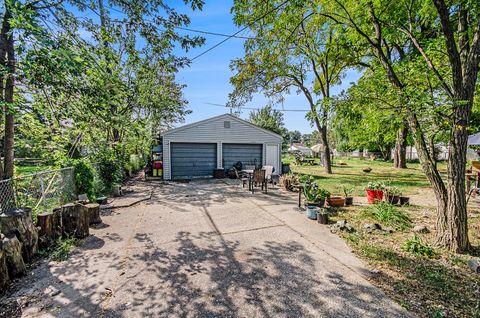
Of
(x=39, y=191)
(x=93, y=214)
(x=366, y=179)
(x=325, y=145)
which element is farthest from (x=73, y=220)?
(x=325, y=145)

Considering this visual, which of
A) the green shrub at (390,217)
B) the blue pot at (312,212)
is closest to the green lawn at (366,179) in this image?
the green shrub at (390,217)

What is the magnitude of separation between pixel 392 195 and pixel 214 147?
8.86m

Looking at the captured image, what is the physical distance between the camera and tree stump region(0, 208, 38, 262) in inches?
117

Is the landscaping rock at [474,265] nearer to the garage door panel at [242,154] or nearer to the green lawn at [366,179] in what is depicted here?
the green lawn at [366,179]

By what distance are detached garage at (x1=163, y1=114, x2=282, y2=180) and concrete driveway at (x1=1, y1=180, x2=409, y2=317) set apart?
697 cm

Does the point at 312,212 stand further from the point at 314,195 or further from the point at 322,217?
the point at 314,195

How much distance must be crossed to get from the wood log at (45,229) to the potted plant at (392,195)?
8.02 metres

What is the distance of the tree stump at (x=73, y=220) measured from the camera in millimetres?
3992

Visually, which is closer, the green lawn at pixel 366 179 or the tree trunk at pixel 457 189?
the tree trunk at pixel 457 189

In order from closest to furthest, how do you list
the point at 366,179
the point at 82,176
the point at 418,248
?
the point at 418,248, the point at 82,176, the point at 366,179

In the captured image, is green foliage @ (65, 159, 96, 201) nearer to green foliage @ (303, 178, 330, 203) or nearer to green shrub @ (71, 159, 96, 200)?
green shrub @ (71, 159, 96, 200)

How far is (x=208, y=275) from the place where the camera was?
2.87 m

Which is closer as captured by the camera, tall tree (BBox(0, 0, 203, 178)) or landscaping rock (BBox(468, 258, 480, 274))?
landscaping rock (BBox(468, 258, 480, 274))

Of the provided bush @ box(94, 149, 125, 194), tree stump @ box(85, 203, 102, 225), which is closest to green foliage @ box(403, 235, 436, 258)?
tree stump @ box(85, 203, 102, 225)
